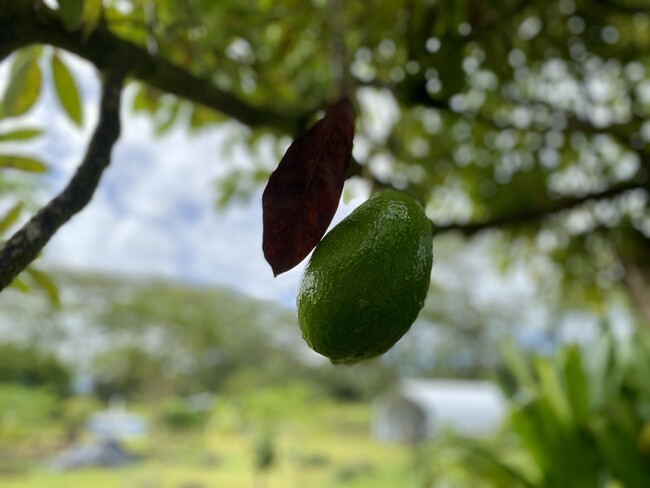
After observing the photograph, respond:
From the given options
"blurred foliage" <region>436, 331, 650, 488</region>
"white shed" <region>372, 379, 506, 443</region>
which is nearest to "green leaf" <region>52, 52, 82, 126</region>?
"blurred foliage" <region>436, 331, 650, 488</region>

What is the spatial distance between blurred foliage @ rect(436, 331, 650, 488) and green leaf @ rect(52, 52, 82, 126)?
1568mm

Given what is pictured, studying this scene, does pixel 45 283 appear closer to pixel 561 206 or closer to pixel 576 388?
pixel 561 206

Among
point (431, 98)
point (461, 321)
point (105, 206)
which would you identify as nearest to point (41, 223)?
point (431, 98)

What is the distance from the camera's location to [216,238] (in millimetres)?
3176

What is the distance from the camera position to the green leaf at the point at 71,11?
1.03 ft

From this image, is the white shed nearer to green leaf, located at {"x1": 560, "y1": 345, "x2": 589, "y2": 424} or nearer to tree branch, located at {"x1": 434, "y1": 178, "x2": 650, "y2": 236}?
green leaf, located at {"x1": 560, "y1": 345, "x2": 589, "y2": 424}

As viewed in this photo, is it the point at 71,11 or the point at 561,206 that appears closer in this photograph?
the point at 71,11

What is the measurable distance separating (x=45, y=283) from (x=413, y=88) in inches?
14.6

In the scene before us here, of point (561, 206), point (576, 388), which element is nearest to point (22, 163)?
point (561, 206)

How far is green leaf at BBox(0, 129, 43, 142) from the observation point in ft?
1.54

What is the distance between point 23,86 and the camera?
49 centimetres

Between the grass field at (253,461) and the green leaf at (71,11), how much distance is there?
323 cm

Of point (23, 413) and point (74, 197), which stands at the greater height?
point (74, 197)

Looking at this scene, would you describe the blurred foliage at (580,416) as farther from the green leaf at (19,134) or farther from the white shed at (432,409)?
the white shed at (432,409)
